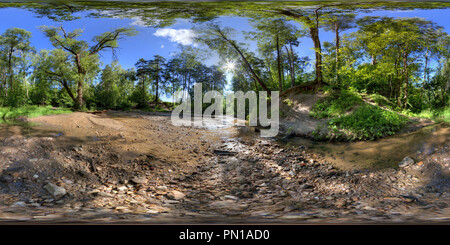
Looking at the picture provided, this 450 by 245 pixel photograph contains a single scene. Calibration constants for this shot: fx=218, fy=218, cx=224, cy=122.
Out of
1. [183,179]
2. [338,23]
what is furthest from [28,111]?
[338,23]

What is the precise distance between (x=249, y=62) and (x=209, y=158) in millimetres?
790

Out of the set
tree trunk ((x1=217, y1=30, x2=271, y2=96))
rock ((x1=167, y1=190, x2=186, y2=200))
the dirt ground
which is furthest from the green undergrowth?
rock ((x1=167, y1=190, x2=186, y2=200))

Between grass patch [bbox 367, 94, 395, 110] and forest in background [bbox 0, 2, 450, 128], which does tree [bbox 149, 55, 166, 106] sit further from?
grass patch [bbox 367, 94, 395, 110]

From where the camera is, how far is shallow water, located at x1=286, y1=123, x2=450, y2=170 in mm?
1489

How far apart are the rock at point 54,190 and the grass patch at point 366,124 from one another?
1.81m

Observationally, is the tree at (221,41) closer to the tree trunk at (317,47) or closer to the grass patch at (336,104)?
the tree trunk at (317,47)

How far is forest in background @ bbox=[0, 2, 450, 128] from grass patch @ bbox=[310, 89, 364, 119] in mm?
40

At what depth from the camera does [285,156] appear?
1814 millimetres

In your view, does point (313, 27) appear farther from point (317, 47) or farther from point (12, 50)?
point (12, 50)

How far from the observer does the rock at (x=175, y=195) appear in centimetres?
119

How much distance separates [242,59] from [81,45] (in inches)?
44.0

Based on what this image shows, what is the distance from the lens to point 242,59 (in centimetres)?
160
